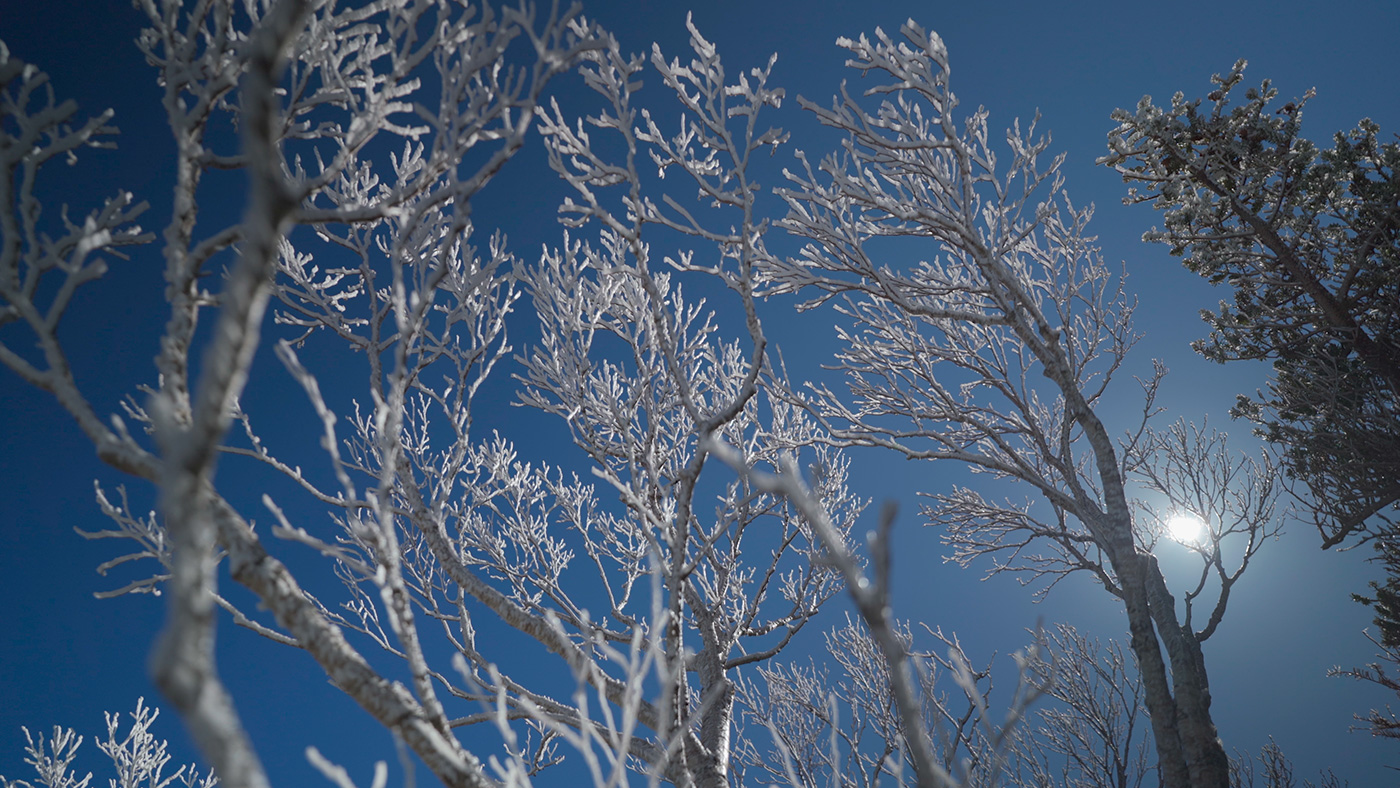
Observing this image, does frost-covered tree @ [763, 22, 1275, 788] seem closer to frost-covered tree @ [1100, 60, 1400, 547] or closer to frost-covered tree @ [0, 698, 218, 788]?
frost-covered tree @ [1100, 60, 1400, 547]

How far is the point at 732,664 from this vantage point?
4.29 m

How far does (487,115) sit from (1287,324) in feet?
24.7

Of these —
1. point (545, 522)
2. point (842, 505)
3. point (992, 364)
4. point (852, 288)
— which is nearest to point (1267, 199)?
point (992, 364)

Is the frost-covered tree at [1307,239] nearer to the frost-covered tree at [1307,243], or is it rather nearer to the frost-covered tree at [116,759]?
the frost-covered tree at [1307,243]

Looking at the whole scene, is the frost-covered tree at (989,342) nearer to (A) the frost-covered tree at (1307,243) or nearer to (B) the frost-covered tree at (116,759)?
(A) the frost-covered tree at (1307,243)

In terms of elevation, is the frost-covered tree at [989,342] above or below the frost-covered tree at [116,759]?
above

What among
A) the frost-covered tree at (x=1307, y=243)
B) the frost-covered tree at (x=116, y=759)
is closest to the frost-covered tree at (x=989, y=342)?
the frost-covered tree at (x=1307, y=243)

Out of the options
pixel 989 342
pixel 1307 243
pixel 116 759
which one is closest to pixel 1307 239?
pixel 1307 243

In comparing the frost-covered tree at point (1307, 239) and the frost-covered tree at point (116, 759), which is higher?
the frost-covered tree at point (1307, 239)

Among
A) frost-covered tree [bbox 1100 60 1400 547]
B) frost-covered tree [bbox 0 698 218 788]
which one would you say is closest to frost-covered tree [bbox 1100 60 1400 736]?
frost-covered tree [bbox 1100 60 1400 547]

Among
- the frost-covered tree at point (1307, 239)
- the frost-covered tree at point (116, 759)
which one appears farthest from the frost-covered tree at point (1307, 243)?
the frost-covered tree at point (116, 759)

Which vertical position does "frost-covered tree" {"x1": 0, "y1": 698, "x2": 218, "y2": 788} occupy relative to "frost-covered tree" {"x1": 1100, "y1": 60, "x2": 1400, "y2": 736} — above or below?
below

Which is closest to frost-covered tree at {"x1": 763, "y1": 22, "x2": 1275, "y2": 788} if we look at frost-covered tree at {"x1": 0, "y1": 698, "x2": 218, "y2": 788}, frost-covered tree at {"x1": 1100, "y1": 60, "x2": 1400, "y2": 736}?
frost-covered tree at {"x1": 1100, "y1": 60, "x2": 1400, "y2": 736}

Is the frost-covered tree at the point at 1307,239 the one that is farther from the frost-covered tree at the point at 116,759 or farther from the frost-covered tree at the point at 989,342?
the frost-covered tree at the point at 116,759
